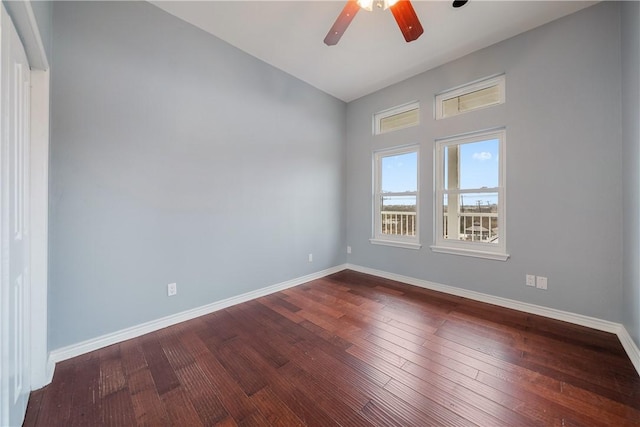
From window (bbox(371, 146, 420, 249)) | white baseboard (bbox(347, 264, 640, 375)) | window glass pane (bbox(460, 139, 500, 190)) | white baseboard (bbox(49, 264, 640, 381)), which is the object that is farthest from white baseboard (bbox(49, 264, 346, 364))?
window glass pane (bbox(460, 139, 500, 190))

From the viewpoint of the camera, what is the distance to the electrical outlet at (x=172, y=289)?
87.2 inches

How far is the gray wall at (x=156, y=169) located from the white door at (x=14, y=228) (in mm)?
399

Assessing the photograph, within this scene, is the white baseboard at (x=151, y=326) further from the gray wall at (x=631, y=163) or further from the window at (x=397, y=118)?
the gray wall at (x=631, y=163)

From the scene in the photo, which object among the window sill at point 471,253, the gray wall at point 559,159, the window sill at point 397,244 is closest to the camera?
the gray wall at point 559,159

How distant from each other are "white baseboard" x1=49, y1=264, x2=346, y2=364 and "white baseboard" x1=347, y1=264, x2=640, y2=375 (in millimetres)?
1848

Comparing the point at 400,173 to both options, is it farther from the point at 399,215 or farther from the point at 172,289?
the point at 172,289

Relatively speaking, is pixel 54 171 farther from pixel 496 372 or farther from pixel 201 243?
pixel 496 372

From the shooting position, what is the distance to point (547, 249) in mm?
2350

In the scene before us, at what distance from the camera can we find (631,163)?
5.93ft

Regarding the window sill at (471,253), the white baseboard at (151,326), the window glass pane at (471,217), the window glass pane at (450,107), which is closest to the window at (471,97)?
the window glass pane at (450,107)

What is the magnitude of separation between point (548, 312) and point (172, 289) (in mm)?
3691

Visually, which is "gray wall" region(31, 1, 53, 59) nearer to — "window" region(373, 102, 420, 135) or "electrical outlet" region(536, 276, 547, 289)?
"window" region(373, 102, 420, 135)

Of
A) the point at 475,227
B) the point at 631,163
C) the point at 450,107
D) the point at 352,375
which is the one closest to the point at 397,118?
the point at 450,107

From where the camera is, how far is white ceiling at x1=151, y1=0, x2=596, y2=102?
212 centimetres
